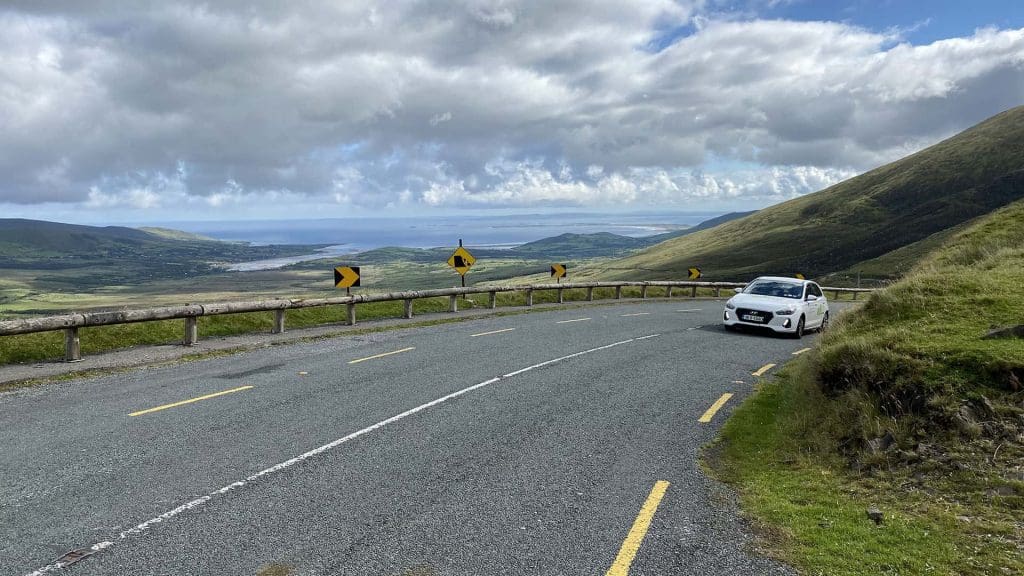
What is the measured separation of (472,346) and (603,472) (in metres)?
9.04

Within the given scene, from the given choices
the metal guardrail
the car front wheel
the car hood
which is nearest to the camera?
the metal guardrail

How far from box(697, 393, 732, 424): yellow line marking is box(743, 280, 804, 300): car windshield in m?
10.5

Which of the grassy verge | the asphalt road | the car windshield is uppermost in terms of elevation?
the car windshield

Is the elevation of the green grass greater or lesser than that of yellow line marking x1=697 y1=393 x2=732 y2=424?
greater

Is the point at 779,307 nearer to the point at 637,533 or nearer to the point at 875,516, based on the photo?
the point at 875,516

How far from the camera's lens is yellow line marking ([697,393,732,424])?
9.01m

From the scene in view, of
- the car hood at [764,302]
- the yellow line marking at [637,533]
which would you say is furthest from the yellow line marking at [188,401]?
the car hood at [764,302]

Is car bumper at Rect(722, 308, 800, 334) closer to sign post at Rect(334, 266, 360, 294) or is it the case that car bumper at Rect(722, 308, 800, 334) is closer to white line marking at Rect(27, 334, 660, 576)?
white line marking at Rect(27, 334, 660, 576)

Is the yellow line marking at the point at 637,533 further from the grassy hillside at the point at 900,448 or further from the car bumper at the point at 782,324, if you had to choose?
the car bumper at the point at 782,324

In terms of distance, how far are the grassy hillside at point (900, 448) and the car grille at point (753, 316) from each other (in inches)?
297

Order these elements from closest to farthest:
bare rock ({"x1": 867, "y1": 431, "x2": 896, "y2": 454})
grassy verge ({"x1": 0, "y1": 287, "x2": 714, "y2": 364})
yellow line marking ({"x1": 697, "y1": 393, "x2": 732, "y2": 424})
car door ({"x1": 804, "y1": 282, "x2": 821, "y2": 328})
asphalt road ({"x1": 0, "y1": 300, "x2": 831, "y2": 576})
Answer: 1. asphalt road ({"x1": 0, "y1": 300, "x2": 831, "y2": 576})
2. bare rock ({"x1": 867, "y1": 431, "x2": 896, "y2": 454})
3. yellow line marking ({"x1": 697, "y1": 393, "x2": 732, "y2": 424})
4. grassy verge ({"x1": 0, "y1": 287, "x2": 714, "y2": 364})
5. car door ({"x1": 804, "y1": 282, "x2": 821, "y2": 328})

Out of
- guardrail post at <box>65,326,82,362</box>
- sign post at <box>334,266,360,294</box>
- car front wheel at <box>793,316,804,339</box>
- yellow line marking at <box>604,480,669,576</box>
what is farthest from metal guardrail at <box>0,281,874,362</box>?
yellow line marking at <box>604,480,669,576</box>

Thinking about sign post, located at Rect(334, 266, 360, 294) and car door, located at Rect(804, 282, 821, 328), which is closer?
car door, located at Rect(804, 282, 821, 328)

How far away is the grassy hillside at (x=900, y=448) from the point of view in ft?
15.8
